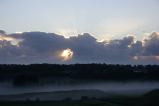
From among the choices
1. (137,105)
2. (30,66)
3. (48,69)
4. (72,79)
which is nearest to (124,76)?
(72,79)

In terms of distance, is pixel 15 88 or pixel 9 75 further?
pixel 9 75

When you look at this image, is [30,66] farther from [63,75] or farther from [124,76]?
[124,76]

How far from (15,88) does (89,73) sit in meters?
31.9

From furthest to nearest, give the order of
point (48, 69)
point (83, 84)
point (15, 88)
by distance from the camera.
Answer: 1. point (48, 69)
2. point (83, 84)
3. point (15, 88)

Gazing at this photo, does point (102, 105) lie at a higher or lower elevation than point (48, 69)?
lower

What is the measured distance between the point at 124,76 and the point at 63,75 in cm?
1779

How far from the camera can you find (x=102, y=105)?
49312 mm

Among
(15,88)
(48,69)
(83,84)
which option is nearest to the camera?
(15,88)

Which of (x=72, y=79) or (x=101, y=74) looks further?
(x=101, y=74)

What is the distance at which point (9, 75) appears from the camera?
118 meters

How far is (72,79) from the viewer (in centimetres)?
11981

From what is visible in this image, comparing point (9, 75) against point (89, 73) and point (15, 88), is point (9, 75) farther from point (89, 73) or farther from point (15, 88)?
point (89, 73)

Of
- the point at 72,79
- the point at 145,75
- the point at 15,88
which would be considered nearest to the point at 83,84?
the point at 72,79

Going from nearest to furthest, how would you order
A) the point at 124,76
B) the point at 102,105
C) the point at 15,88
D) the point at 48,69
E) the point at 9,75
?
the point at 102,105 < the point at 15,88 < the point at 9,75 < the point at 124,76 < the point at 48,69
